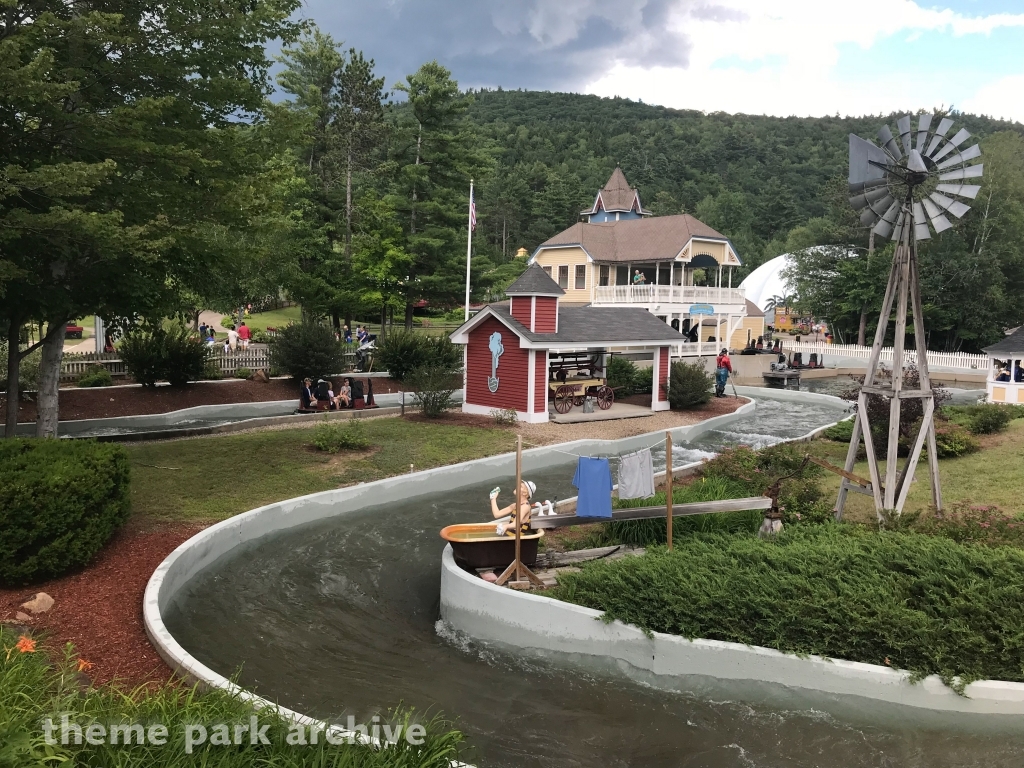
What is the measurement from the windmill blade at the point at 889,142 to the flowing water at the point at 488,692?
825 cm

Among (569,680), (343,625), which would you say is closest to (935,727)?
(569,680)

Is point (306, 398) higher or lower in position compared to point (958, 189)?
lower

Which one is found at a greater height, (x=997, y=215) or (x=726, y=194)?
(x=726, y=194)

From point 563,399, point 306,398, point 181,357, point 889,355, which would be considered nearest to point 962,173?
point 563,399

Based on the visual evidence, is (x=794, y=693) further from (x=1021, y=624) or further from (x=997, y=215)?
(x=997, y=215)

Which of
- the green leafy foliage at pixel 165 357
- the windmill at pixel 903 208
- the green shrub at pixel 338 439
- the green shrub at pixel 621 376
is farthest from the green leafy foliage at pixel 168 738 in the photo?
the green shrub at pixel 621 376

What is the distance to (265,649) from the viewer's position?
8430 millimetres

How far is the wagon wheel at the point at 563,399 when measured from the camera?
79.3ft

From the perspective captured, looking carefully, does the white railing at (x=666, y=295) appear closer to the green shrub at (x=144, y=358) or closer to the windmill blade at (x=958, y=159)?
the green shrub at (x=144, y=358)

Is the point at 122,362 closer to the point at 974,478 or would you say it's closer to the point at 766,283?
the point at 974,478

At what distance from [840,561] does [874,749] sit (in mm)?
2231

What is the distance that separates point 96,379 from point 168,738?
22390 mm

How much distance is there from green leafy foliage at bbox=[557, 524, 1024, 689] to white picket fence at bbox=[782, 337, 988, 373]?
39048 millimetres

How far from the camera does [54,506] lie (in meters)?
8.73
